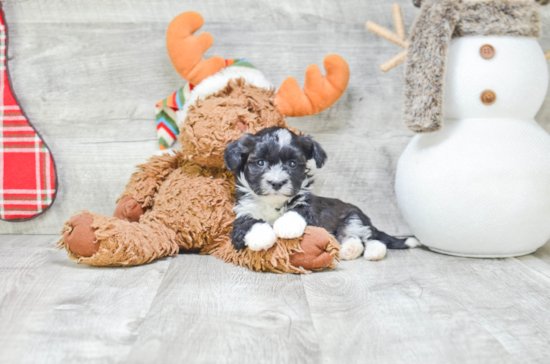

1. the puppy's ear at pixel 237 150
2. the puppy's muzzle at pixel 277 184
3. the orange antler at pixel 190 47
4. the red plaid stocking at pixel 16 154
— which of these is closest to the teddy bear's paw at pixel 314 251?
the puppy's muzzle at pixel 277 184

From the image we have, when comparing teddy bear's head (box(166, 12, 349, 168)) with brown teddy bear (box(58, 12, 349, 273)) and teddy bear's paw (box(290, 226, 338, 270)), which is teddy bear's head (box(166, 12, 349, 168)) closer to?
brown teddy bear (box(58, 12, 349, 273))

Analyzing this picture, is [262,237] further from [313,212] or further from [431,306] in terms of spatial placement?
[431,306]

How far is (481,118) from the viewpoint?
1673mm

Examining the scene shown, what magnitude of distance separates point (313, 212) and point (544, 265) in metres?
0.83

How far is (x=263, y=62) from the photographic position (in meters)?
2.07

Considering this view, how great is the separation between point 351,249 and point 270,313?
641 mm

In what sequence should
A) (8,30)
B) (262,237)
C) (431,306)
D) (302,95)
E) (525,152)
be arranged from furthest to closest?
(8,30) < (302,95) < (525,152) < (262,237) < (431,306)

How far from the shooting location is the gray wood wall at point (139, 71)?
203cm

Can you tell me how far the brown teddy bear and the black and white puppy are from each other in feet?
0.20

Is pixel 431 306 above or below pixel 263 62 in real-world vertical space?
below

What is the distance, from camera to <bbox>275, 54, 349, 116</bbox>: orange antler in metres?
1.79

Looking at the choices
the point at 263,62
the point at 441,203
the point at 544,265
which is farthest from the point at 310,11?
the point at 544,265

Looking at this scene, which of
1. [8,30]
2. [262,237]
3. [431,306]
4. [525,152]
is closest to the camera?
[431,306]

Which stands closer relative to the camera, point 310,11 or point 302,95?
point 302,95
